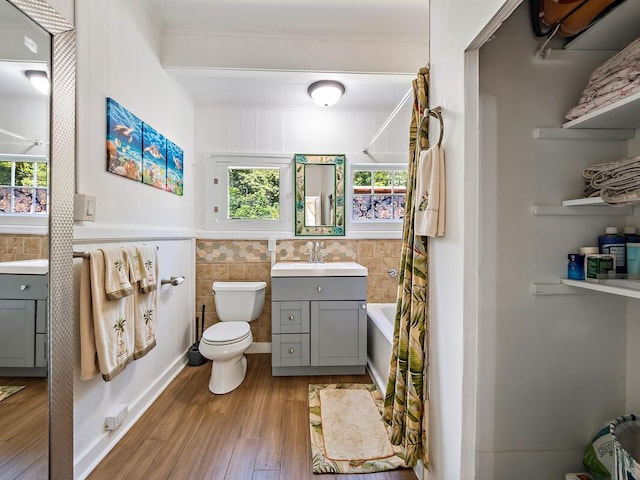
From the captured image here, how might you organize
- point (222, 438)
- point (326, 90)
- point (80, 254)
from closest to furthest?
1. point (80, 254)
2. point (222, 438)
3. point (326, 90)

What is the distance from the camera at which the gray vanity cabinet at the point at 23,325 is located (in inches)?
39.7

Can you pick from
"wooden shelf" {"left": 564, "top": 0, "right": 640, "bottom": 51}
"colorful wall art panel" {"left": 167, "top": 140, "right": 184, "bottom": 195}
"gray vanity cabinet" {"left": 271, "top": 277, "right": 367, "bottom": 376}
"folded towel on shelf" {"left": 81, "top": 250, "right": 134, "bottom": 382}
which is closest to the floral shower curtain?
"wooden shelf" {"left": 564, "top": 0, "right": 640, "bottom": 51}

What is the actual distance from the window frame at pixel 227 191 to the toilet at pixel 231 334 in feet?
1.96

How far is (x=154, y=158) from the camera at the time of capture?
192 centimetres

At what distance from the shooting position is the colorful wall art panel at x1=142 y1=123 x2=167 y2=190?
71.2 inches

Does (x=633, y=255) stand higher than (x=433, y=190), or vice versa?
(x=433, y=190)

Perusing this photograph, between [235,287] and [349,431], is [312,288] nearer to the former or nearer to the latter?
[235,287]

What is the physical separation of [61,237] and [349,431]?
5.82 ft

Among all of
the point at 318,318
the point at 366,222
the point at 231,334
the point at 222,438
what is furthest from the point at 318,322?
the point at 366,222

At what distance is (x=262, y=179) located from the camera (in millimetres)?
2734

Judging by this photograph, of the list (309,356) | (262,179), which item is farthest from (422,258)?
(262,179)

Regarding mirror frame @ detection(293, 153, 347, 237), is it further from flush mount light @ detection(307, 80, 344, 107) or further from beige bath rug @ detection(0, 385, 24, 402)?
beige bath rug @ detection(0, 385, 24, 402)

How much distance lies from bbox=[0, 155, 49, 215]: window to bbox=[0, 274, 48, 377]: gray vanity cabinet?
257 millimetres

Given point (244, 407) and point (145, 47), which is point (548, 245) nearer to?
point (244, 407)
